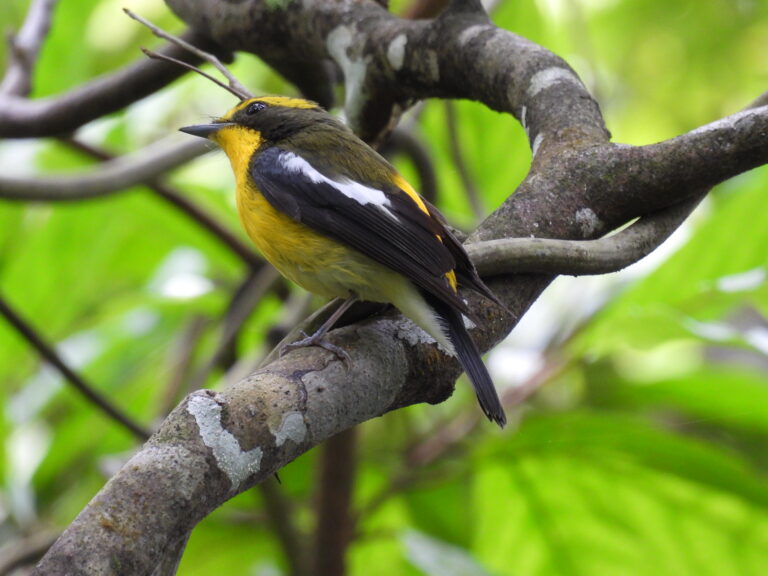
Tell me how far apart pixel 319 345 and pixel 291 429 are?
9.8 inches

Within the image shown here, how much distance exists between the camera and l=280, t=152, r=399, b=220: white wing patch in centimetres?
202

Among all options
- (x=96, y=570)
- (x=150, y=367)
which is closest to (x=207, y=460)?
(x=96, y=570)

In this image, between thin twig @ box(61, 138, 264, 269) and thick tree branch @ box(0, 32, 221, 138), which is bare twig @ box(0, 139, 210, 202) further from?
thin twig @ box(61, 138, 264, 269)

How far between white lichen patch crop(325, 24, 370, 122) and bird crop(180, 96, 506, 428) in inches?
3.8

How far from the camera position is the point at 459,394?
3.37m

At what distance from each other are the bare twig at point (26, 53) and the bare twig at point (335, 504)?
4.45 feet

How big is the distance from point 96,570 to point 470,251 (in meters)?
0.88

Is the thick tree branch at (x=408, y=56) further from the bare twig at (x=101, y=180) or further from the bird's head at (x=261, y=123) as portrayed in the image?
the bare twig at (x=101, y=180)

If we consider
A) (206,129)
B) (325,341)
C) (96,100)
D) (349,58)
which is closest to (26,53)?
(96,100)

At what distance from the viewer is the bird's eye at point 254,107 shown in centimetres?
244

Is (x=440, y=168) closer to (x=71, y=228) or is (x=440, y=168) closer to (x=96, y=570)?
(x=71, y=228)

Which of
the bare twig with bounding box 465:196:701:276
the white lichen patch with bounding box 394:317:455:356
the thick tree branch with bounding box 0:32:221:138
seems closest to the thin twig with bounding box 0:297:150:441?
the thick tree branch with bounding box 0:32:221:138

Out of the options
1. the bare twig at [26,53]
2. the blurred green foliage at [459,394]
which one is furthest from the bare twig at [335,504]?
the bare twig at [26,53]

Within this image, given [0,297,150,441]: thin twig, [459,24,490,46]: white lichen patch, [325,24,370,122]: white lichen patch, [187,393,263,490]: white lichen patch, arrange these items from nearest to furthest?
[187,393,263,490]: white lichen patch → [459,24,490,46]: white lichen patch → [325,24,370,122]: white lichen patch → [0,297,150,441]: thin twig
